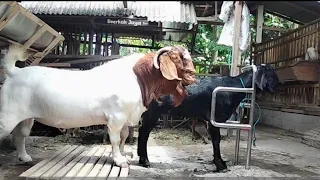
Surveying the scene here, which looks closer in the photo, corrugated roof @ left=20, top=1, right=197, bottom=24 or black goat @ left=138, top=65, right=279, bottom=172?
black goat @ left=138, top=65, right=279, bottom=172

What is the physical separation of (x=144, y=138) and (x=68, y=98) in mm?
1415

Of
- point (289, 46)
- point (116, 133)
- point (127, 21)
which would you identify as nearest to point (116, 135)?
point (116, 133)

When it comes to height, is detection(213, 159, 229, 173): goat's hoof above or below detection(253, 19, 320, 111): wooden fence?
below

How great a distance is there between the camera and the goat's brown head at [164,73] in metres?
4.04

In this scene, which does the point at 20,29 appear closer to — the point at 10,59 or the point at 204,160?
the point at 10,59

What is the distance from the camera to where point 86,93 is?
3854mm

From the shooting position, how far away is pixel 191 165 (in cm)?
493

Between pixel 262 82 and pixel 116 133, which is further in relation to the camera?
pixel 262 82

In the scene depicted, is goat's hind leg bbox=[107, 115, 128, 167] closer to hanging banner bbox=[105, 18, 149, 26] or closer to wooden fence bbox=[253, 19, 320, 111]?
wooden fence bbox=[253, 19, 320, 111]

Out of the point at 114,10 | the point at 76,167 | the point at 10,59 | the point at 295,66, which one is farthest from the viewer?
the point at 295,66

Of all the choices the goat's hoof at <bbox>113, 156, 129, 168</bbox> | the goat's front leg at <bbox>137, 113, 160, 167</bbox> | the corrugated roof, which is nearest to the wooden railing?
the corrugated roof

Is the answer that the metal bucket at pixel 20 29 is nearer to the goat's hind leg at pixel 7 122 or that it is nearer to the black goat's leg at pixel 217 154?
the goat's hind leg at pixel 7 122

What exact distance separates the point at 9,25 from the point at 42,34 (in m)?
0.73

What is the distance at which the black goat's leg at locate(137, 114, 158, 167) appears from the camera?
4.75 metres
